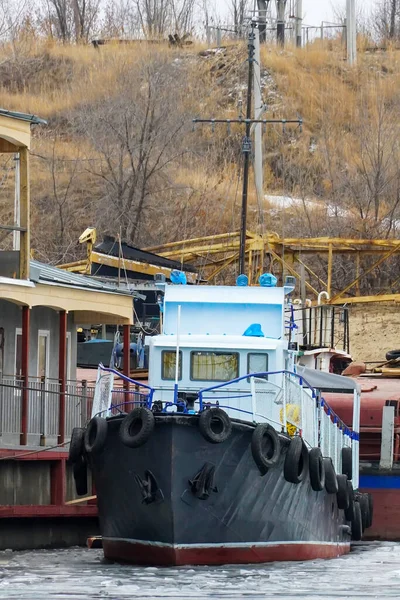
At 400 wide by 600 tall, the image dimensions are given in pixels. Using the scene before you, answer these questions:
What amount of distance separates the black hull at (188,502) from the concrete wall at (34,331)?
5.14 metres

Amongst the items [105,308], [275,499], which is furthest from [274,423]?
[105,308]

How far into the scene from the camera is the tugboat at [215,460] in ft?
65.7

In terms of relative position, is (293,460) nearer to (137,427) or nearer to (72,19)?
(137,427)

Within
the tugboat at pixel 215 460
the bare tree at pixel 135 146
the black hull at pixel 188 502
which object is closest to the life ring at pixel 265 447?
the tugboat at pixel 215 460

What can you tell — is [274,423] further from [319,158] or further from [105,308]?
[319,158]

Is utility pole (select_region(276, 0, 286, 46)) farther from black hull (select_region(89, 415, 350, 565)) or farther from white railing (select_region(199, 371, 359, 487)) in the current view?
black hull (select_region(89, 415, 350, 565))

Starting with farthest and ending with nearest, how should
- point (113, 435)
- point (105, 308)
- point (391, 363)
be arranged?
point (391, 363)
point (105, 308)
point (113, 435)

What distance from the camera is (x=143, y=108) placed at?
203 feet

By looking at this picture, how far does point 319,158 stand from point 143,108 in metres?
9.25

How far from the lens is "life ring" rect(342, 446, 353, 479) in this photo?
25.8m

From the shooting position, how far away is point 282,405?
21484mm

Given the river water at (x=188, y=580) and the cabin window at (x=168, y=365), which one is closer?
the river water at (x=188, y=580)

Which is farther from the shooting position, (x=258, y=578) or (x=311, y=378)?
(x=311, y=378)

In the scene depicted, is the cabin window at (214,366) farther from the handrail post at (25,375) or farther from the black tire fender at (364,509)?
the black tire fender at (364,509)
